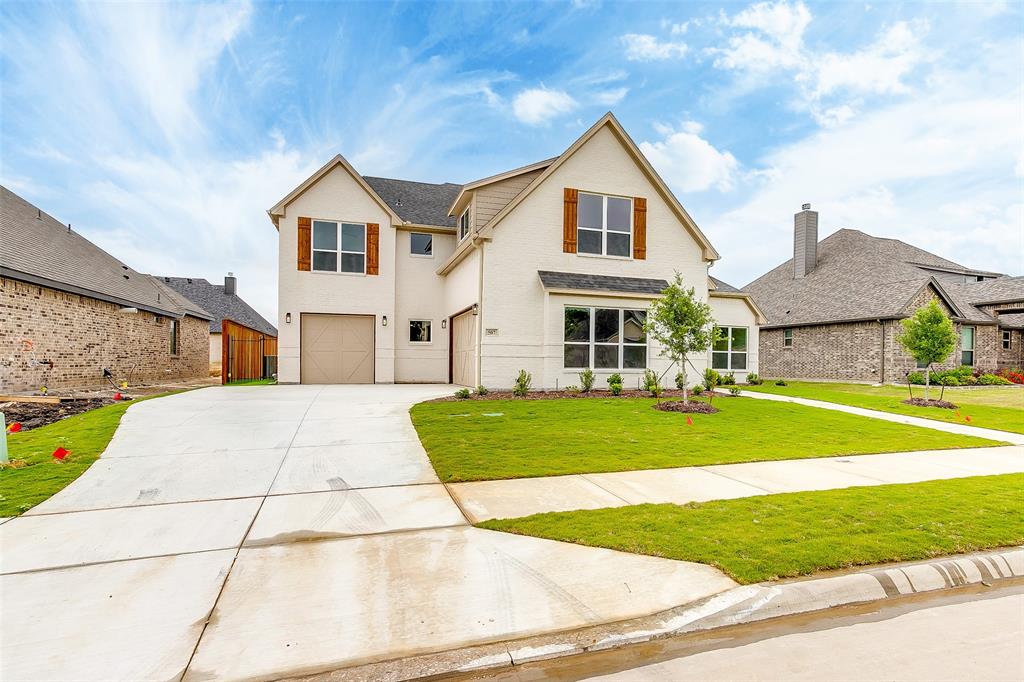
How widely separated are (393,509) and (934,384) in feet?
90.1

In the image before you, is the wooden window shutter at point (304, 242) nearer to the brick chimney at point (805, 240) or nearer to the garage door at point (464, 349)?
the garage door at point (464, 349)

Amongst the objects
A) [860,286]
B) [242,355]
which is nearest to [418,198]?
[242,355]

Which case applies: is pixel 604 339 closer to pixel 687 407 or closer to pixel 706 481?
pixel 687 407

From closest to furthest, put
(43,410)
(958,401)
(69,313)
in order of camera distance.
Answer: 1. (43,410)
2. (69,313)
3. (958,401)

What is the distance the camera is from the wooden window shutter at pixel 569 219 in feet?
53.6

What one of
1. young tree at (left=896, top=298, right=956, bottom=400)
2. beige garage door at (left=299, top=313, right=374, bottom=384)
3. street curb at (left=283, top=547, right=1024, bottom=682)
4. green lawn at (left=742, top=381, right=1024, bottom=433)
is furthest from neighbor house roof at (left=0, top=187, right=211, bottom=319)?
young tree at (left=896, top=298, right=956, bottom=400)

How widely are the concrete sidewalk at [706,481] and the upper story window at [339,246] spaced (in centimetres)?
1422

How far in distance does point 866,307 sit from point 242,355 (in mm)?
29593

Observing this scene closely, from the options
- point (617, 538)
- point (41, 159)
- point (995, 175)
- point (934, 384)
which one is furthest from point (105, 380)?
point (995, 175)

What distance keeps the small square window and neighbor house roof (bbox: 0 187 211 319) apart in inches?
418

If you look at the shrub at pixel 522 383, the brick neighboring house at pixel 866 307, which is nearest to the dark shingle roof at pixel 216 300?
the shrub at pixel 522 383

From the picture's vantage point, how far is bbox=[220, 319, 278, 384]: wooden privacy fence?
66.8 feet

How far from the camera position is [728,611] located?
3.39m

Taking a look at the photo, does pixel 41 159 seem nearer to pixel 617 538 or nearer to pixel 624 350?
pixel 624 350
